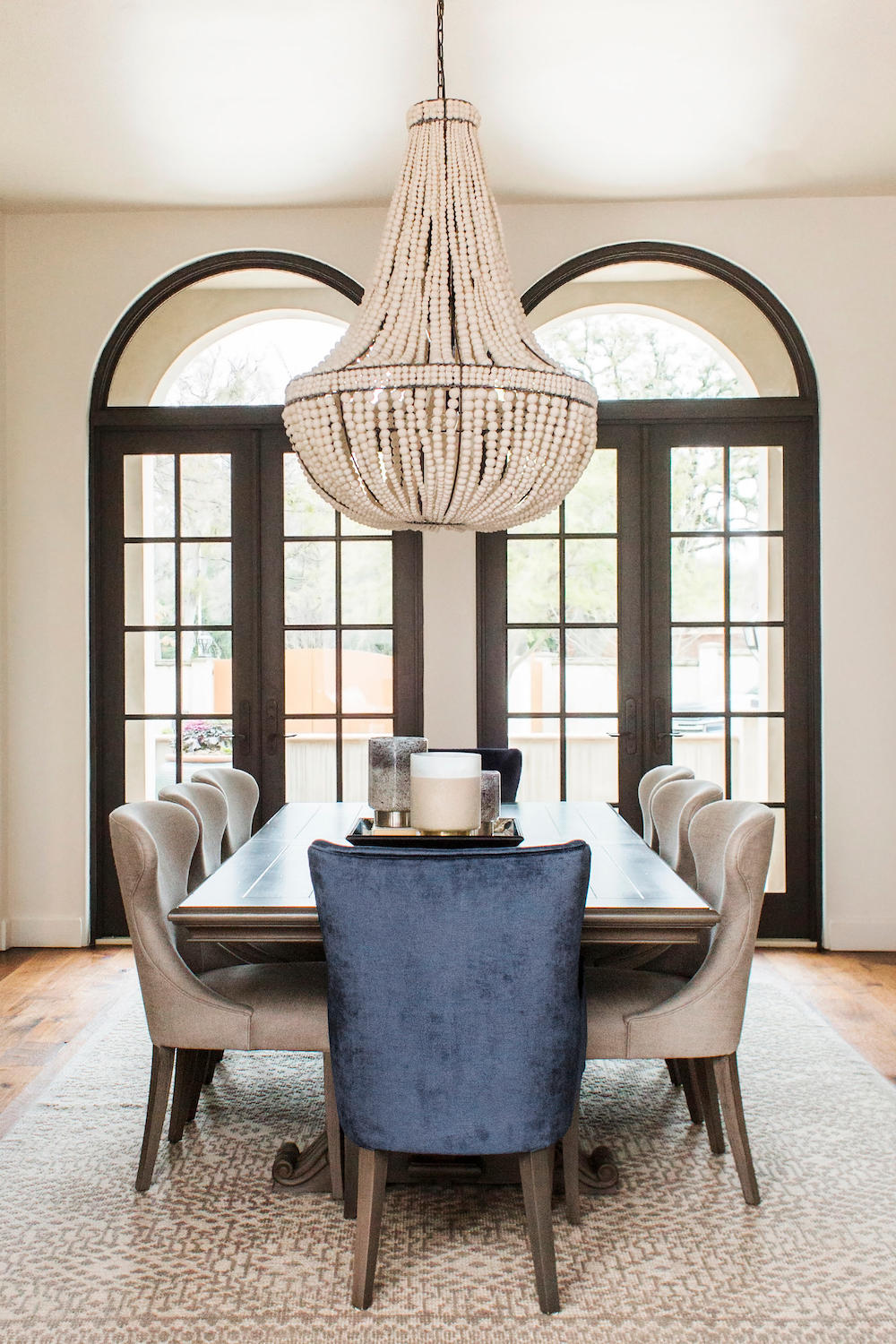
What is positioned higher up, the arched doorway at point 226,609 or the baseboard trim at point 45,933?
the arched doorway at point 226,609

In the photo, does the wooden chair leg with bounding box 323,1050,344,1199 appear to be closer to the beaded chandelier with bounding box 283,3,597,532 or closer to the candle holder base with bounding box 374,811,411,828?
the candle holder base with bounding box 374,811,411,828

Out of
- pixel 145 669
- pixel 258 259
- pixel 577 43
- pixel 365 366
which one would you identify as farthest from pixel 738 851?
pixel 258 259

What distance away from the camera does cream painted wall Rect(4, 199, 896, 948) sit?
4.34m

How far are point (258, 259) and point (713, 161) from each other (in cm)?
191

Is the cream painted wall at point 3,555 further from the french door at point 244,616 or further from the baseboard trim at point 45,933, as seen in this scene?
the french door at point 244,616

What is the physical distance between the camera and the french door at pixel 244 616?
452cm

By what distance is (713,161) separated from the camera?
397cm

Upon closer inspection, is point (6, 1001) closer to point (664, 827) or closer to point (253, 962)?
point (253, 962)

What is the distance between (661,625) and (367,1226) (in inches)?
120

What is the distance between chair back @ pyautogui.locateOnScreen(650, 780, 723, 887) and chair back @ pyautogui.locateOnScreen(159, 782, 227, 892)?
1.29 m

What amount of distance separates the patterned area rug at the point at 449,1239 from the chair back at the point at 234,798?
0.76 m

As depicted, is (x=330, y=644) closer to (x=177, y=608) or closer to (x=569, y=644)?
(x=177, y=608)

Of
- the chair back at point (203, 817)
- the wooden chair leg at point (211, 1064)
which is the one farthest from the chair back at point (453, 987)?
the wooden chair leg at point (211, 1064)

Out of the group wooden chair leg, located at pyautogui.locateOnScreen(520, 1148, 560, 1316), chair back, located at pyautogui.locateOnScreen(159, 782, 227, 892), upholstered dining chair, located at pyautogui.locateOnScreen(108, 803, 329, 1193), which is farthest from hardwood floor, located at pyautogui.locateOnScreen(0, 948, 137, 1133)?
wooden chair leg, located at pyautogui.locateOnScreen(520, 1148, 560, 1316)
